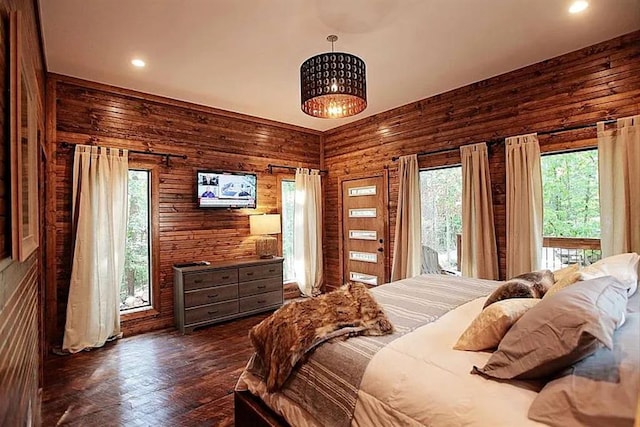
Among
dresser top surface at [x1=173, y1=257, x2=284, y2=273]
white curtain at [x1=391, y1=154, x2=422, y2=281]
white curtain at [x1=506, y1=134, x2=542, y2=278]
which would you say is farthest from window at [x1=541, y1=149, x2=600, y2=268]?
dresser top surface at [x1=173, y1=257, x2=284, y2=273]

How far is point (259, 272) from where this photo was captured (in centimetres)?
475

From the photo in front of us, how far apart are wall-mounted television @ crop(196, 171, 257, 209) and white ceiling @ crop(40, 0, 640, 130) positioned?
45.5 inches

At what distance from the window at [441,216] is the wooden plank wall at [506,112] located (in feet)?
0.75

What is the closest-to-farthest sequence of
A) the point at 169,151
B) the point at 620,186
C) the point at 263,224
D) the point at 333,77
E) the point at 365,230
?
the point at 333,77, the point at 620,186, the point at 169,151, the point at 263,224, the point at 365,230

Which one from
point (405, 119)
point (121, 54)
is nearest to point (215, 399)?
point (121, 54)

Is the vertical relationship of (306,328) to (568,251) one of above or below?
below

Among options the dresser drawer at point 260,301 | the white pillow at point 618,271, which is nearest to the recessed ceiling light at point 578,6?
the white pillow at point 618,271

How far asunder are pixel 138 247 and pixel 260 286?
5.31 feet

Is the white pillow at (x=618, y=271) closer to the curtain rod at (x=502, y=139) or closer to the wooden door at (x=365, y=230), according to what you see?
the curtain rod at (x=502, y=139)

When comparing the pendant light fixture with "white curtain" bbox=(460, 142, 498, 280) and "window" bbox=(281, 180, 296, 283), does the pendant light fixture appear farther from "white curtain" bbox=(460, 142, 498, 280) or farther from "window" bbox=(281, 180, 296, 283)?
"window" bbox=(281, 180, 296, 283)

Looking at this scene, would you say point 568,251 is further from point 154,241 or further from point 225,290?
point 154,241

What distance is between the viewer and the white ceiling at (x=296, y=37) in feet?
8.49

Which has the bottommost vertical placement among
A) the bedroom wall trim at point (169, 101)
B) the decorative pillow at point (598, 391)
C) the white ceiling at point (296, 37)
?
Result: the decorative pillow at point (598, 391)

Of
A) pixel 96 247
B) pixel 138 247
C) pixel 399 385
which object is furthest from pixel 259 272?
pixel 399 385
